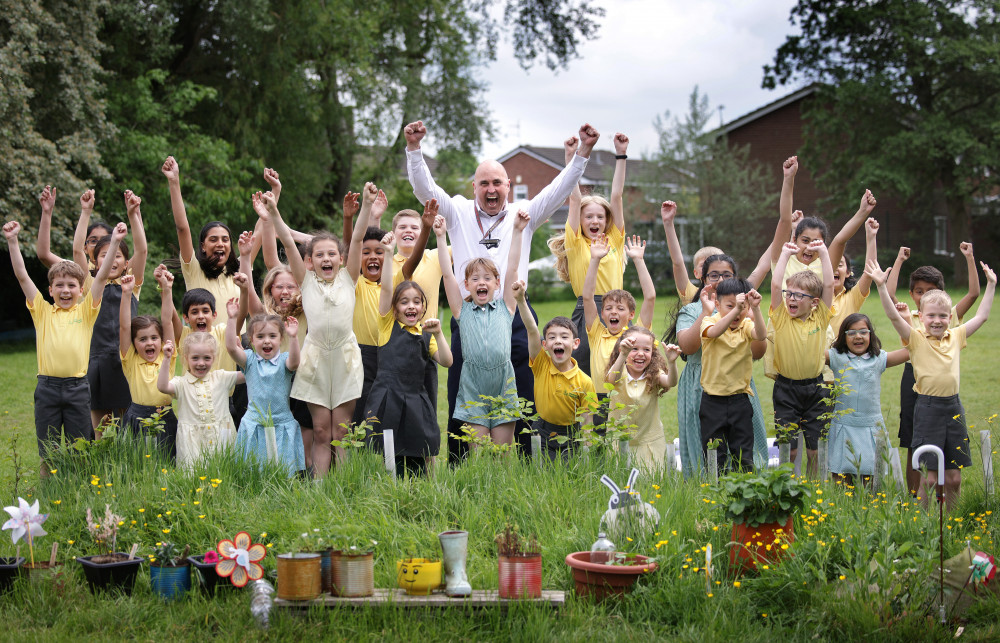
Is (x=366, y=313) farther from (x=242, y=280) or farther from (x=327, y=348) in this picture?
(x=242, y=280)

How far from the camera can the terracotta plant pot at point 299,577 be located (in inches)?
175

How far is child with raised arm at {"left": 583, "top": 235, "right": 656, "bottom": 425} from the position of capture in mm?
6969

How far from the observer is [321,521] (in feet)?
16.9

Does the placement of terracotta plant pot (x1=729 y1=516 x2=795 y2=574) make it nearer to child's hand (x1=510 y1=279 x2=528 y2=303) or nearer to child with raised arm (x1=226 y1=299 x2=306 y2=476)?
child's hand (x1=510 y1=279 x2=528 y2=303)

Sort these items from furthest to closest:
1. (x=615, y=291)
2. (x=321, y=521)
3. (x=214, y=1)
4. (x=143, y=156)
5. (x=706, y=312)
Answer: (x=214, y=1)
(x=143, y=156)
(x=615, y=291)
(x=706, y=312)
(x=321, y=521)

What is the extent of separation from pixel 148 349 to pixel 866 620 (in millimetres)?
5350

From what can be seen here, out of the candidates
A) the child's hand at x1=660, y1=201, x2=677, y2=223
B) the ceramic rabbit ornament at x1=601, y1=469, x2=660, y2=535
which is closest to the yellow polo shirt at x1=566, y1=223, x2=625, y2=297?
the child's hand at x1=660, y1=201, x2=677, y2=223

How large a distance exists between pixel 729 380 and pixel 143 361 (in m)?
4.41

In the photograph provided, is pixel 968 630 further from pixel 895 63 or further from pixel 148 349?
pixel 895 63

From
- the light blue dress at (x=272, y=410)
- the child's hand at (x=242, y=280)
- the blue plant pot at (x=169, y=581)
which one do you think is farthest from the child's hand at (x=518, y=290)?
the blue plant pot at (x=169, y=581)

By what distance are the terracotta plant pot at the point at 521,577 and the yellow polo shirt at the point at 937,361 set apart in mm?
3843

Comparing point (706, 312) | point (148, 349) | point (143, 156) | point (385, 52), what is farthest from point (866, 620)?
point (385, 52)

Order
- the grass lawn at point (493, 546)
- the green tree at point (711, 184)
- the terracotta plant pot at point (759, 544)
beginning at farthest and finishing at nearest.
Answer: the green tree at point (711, 184) → the terracotta plant pot at point (759, 544) → the grass lawn at point (493, 546)

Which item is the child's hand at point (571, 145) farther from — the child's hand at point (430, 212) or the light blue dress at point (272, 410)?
the light blue dress at point (272, 410)
